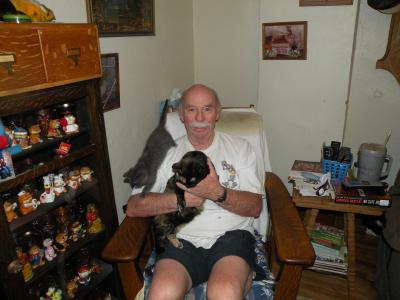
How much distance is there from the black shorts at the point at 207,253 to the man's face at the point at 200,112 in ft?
1.74

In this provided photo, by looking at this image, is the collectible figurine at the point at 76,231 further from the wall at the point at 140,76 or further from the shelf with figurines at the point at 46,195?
the wall at the point at 140,76

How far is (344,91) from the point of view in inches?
92.8

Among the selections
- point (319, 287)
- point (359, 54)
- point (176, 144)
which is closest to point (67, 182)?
point (176, 144)

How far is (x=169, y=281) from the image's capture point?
1297mm

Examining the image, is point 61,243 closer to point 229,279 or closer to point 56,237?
point 56,237

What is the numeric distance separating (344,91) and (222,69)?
111cm

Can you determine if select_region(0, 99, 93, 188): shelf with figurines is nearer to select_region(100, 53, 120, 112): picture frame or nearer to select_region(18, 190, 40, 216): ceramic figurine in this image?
select_region(18, 190, 40, 216): ceramic figurine

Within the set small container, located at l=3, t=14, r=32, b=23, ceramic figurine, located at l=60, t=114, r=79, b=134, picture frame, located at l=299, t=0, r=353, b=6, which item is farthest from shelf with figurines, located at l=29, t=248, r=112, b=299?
picture frame, located at l=299, t=0, r=353, b=6

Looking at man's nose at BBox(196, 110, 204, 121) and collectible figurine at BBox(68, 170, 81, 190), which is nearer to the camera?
collectible figurine at BBox(68, 170, 81, 190)

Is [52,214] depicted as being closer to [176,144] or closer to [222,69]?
[176,144]

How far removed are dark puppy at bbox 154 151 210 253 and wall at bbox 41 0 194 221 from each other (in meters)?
0.66

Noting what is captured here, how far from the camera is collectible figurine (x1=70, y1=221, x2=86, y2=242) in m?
1.48

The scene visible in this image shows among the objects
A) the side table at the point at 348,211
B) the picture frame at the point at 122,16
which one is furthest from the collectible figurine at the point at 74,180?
the side table at the point at 348,211

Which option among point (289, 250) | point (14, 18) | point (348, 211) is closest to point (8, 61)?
point (14, 18)
